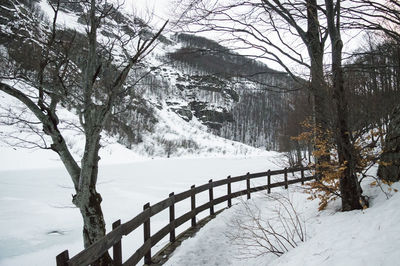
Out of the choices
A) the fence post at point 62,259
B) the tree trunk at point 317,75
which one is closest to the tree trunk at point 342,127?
the tree trunk at point 317,75

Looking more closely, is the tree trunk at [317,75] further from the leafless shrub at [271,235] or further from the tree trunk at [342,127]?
the leafless shrub at [271,235]

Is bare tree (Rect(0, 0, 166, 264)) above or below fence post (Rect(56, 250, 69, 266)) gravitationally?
above

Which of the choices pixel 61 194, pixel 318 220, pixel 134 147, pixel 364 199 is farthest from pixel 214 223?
pixel 134 147

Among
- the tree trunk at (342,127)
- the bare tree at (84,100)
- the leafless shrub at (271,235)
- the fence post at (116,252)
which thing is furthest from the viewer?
the bare tree at (84,100)

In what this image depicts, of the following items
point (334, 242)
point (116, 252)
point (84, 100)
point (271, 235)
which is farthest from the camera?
point (84, 100)

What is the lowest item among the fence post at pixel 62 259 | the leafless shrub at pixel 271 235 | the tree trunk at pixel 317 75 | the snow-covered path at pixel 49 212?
the snow-covered path at pixel 49 212

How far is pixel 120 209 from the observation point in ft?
36.0

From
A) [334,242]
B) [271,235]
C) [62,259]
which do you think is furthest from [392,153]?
[62,259]

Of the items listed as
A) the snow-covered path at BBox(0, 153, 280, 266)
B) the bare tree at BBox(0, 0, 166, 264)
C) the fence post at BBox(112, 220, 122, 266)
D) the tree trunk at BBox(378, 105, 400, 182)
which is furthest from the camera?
the snow-covered path at BBox(0, 153, 280, 266)

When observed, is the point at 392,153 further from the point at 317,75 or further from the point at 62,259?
the point at 62,259

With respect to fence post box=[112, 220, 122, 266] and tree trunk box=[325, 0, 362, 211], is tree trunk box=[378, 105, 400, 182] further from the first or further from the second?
fence post box=[112, 220, 122, 266]

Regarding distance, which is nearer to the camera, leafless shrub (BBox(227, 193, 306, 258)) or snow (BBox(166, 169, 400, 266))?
snow (BBox(166, 169, 400, 266))

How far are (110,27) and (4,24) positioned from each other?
222cm

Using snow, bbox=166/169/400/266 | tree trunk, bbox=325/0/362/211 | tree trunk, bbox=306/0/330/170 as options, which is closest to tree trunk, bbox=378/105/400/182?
snow, bbox=166/169/400/266
